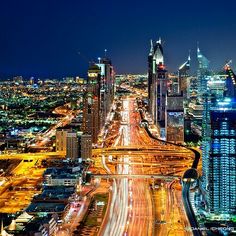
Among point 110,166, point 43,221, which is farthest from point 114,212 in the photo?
point 110,166

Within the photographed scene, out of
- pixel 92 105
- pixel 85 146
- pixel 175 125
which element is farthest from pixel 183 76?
pixel 85 146

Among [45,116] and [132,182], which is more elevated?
[45,116]

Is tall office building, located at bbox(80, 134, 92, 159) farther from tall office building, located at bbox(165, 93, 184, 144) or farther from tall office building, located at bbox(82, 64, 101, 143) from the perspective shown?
tall office building, located at bbox(165, 93, 184, 144)

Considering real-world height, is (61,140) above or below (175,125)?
below

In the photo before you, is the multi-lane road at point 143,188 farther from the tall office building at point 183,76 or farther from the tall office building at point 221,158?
the tall office building at point 183,76

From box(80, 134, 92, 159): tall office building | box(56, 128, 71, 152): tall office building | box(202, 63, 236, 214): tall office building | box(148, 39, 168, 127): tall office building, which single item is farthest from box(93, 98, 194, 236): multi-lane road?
box(148, 39, 168, 127): tall office building

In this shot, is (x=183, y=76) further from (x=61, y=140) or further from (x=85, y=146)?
(x=85, y=146)

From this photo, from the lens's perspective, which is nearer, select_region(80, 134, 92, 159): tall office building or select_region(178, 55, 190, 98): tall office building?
select_region(80, 134, 92, 159): tall office building

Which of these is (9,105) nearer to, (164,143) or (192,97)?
(192,97)

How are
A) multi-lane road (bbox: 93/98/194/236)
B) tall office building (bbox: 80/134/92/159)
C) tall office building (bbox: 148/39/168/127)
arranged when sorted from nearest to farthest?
multi-lane road (bbox: 93/98/194/236) → tall office building (bbox: 80/134/92/159) → tall office building (bbox: 148/39/168/127)
